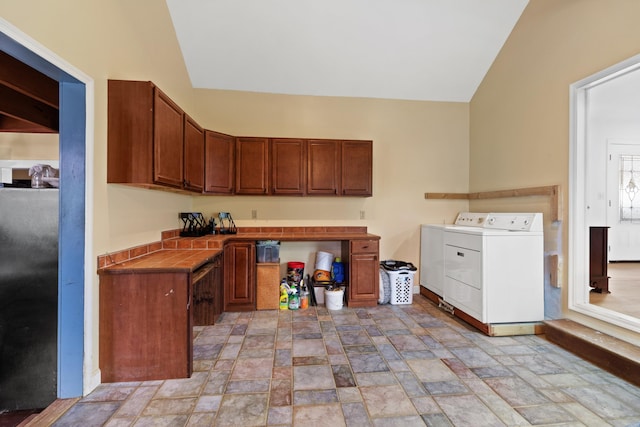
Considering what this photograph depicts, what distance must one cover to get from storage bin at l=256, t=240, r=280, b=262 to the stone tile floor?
906mm

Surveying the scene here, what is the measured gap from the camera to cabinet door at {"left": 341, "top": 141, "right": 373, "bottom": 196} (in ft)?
12.4

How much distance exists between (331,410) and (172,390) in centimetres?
Answer: 111

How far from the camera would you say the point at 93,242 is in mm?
1908

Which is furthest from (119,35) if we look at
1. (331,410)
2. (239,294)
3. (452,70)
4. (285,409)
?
(452,70)

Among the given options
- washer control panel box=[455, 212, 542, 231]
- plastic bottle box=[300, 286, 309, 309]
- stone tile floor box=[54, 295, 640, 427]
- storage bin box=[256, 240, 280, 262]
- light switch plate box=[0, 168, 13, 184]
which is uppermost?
light switch plate box=[0, 168, 13, 184]

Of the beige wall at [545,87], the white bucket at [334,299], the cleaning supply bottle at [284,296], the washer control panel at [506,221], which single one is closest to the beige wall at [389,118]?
the beige wall at [545,87]

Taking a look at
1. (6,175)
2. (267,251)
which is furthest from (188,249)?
(6,175)

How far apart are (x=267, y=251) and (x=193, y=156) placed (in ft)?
4.55

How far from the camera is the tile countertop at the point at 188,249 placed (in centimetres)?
204

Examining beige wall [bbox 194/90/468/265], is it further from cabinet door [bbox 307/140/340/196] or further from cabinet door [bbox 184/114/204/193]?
cabinet door [bbox 184/114/204/193]

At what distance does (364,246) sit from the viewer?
3.51 meters

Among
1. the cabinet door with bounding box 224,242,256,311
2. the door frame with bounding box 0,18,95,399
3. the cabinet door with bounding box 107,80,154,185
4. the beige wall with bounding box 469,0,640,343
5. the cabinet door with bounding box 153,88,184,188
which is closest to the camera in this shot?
the door frame with bounding box 0,18,95,399

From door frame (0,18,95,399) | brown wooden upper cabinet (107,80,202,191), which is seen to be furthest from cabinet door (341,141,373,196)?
door frame (0,18,95,399)

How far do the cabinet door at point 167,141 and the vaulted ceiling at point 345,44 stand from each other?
1.34 meters
